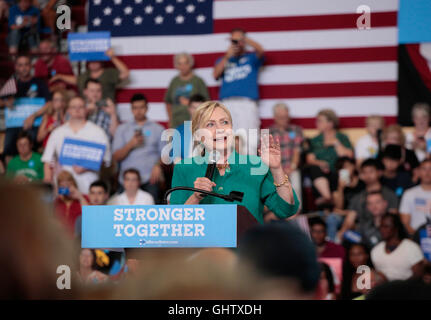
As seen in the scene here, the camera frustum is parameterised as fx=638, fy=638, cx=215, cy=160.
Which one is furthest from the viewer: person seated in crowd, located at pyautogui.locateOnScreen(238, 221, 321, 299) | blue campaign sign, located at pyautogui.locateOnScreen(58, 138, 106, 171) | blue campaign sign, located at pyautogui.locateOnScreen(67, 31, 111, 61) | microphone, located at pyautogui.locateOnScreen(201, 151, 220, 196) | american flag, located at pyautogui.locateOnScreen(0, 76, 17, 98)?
american flag, located at pyautogui.locateOnScreen(0, 76, 17, 98)

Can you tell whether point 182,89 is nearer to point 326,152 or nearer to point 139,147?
point 139,147

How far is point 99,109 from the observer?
178 inches

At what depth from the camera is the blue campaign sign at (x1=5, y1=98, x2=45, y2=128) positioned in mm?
4586

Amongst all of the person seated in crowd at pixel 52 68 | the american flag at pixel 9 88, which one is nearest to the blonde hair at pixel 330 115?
the person seated in crowd at pixel 52 68

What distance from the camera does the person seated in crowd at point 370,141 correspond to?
4.31 m

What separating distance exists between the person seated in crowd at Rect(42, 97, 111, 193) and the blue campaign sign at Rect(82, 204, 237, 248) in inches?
60.5

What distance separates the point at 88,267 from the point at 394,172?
2.74 metres

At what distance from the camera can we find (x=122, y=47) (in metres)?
5.12

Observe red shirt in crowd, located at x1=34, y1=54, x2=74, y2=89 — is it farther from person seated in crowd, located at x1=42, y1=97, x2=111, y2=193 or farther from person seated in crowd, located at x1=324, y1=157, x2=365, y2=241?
person seated in crowd, located at x1=324, y1=157, x2=365, y2=241

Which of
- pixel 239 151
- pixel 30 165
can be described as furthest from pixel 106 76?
pixel 239 151

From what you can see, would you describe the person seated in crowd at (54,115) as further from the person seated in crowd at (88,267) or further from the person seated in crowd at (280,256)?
the person seated in crowd at (280,256)

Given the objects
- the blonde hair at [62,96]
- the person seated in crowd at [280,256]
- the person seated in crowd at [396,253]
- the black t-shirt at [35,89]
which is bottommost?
the person seated in crowd at [280,256]

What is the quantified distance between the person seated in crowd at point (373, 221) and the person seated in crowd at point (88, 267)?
77.4 inches

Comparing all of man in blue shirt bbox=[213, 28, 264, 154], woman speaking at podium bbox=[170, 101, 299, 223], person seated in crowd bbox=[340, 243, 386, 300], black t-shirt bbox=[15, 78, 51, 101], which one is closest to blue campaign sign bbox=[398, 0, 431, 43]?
person seated in crowd bbox=[340, 243, 386, 300]
